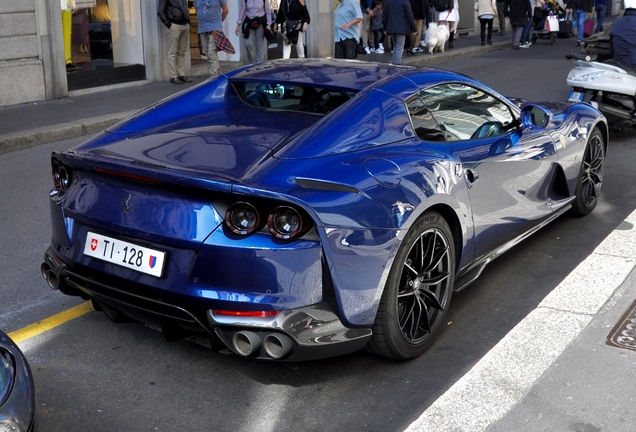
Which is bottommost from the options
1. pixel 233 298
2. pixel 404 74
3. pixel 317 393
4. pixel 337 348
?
pixel 317 393

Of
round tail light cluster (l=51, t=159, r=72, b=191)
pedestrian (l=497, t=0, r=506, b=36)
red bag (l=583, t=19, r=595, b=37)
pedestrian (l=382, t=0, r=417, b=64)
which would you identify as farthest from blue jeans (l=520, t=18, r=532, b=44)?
round tail light cluster (l=51, t=159, r=72, b=191)

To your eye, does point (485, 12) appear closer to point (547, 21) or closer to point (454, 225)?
point (547, 21)

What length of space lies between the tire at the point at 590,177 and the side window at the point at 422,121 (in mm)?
2153

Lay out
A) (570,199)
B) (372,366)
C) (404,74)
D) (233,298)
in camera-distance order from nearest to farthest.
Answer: (233,298)
(372,366)
(404,74)
(570,199)

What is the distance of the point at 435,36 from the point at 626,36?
10692 millimetres

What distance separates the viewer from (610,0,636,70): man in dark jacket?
32.7ft

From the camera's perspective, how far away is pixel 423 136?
444 centimetres

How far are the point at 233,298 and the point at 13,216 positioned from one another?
398 cm

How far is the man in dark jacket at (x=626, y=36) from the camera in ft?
32.7

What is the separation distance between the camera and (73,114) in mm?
11891

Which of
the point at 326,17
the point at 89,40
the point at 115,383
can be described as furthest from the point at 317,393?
A: the point at 326,17

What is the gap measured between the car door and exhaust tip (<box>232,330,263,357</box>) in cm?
157

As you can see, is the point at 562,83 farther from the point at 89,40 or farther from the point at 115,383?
the point at 115,383

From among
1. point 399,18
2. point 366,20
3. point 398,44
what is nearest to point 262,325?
point 399,18
